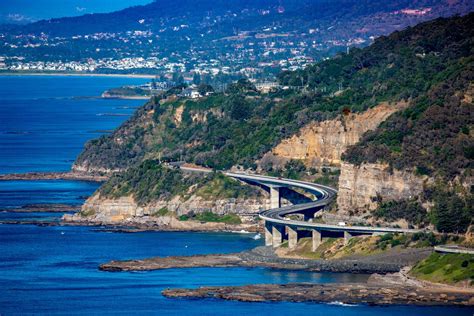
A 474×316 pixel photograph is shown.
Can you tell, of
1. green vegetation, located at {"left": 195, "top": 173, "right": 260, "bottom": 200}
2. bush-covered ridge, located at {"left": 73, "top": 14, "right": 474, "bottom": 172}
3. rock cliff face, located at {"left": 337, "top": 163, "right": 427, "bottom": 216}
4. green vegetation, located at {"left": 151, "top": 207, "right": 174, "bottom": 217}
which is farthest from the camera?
bush-covered ridge, located at {"left": 73, "top": 14, "right": 474, "bottom": 172}

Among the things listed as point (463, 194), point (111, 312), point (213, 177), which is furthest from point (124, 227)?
point (111, 312)

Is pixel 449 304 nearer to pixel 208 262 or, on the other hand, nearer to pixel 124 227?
pixel 208 262

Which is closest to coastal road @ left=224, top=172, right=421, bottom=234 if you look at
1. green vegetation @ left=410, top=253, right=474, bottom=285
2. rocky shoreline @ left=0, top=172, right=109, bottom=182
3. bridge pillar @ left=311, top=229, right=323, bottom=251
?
bridge pillar @ left=311, top=229, right=323, bottom=251

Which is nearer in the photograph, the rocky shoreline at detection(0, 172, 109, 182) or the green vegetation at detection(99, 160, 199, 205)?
the green vegetation at detection(99, 160, 199, 205)

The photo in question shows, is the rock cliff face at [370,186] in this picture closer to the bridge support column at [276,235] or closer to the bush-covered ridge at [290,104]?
the bridge support column at [276,235]

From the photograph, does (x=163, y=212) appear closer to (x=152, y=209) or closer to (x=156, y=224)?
(x=152, y=209)

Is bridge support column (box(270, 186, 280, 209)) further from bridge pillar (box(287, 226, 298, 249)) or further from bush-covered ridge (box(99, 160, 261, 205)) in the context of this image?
bridge pillar (box(287, 226, 298, 249))

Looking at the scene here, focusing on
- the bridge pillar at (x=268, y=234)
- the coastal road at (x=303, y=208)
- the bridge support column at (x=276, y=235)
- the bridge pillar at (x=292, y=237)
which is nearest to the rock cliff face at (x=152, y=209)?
the coastal road at (x=303, y=208)
